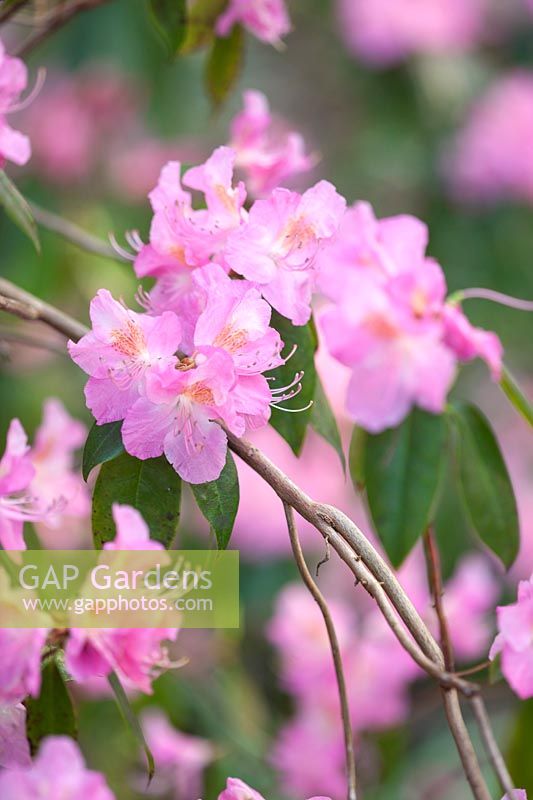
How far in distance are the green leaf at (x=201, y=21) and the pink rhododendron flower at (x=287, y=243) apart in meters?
0.26

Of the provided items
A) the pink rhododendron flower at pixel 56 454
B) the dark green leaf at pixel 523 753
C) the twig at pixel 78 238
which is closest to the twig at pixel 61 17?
the twig at pixel 78 238

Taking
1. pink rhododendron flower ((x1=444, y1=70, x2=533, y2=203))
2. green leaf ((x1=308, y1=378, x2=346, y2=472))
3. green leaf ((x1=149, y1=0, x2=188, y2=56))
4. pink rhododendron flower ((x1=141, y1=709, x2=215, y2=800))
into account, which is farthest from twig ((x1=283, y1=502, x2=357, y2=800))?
pink rhododendron flower ((x1=444, y1=70, x2=533, y2=203))

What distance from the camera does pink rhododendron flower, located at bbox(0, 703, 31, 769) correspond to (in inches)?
21.0

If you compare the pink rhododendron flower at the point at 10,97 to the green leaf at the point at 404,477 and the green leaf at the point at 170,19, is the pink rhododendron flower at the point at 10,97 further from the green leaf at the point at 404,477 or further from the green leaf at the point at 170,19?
the green leaf at the point at 404,477

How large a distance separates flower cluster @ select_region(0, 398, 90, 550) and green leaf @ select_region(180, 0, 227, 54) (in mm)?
277

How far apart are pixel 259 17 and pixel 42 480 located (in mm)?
342

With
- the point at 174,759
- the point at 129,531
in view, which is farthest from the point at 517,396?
the point at 174,759

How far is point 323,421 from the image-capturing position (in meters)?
0.66

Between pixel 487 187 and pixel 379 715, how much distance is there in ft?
3.77

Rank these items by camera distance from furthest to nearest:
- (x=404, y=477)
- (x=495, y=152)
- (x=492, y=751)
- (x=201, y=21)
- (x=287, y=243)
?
(x=495, y=152) < (x=201, y=21) < (x=404, y=477) < (x=287, y=243) < (x=492, y=751)

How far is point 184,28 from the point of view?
0.74 metres

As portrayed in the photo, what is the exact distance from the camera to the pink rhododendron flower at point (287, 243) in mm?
556

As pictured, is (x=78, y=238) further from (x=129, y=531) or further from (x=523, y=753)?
(x=523, y=753)

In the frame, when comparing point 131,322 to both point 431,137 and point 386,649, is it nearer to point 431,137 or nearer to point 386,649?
point 386,649
